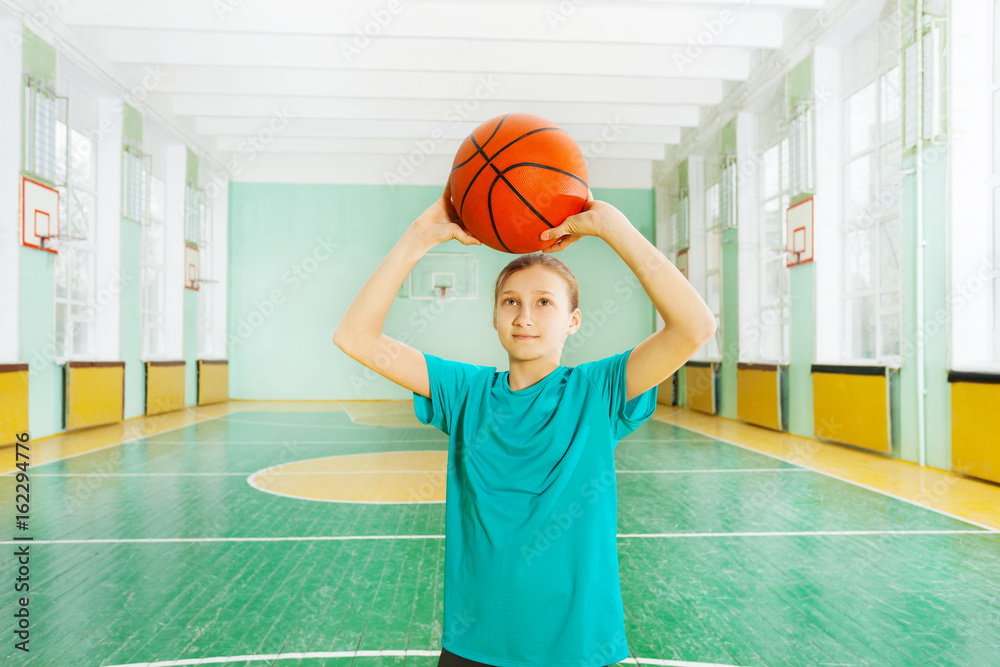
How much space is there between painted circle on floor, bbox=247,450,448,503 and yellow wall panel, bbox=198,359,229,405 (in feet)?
20.2

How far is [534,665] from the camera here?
107 cm

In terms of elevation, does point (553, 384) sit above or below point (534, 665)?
above

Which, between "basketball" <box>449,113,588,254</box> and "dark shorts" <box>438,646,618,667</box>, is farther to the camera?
"basketball" <box>449,113,588,254</box>

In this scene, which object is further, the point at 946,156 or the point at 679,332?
the point at 946,156

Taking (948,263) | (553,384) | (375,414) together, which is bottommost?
(375,414)

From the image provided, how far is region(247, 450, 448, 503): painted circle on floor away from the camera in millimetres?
→ 4262

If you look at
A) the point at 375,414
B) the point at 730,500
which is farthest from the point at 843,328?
the point at 375,414

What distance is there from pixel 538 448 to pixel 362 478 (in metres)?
3.96

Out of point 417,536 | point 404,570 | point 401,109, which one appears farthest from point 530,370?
point 401,109

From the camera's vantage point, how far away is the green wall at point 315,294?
12258 mm

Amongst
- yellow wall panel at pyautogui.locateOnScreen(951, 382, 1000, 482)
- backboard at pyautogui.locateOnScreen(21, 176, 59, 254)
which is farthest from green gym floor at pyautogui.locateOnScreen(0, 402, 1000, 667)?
backboard at pyautogui.locateOnScreen(21, 176, 59, 254)

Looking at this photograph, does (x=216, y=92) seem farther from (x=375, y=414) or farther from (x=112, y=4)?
(x=375, y=414)

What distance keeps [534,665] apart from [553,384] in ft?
1.56

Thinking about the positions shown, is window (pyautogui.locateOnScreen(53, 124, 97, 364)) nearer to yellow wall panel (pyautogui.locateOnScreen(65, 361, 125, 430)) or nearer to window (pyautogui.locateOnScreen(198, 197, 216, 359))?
yellow wall panel (pyautogui.locateOnScreen(65, 361, 125, 430))
